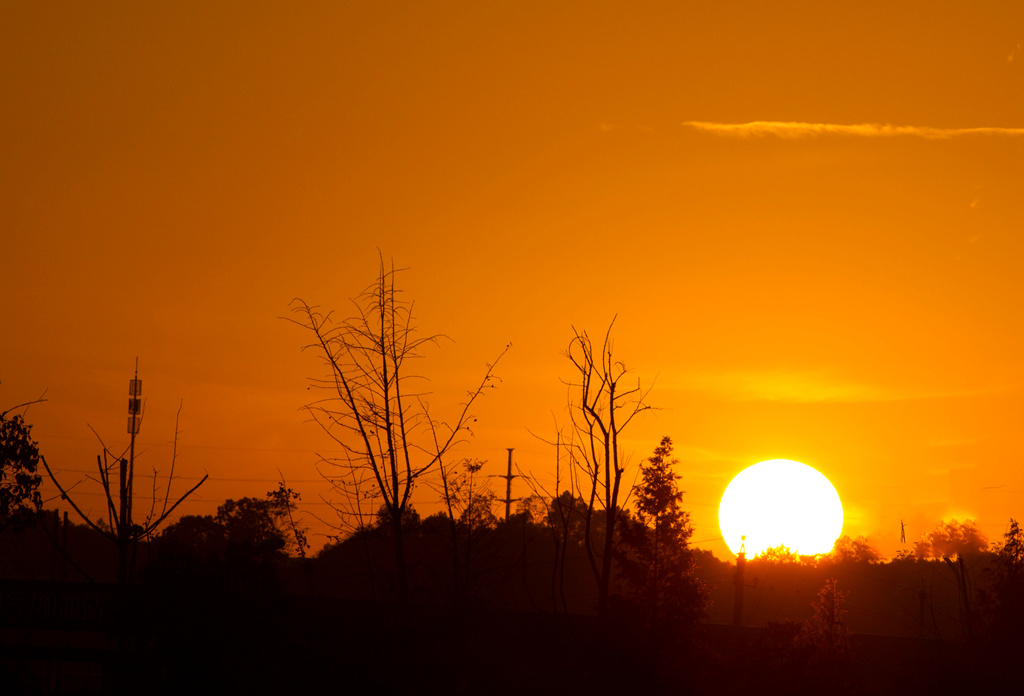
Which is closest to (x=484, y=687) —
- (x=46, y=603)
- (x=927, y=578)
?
(x=46, y=603)

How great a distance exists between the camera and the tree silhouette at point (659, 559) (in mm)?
21972

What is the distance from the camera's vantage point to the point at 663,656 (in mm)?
18406

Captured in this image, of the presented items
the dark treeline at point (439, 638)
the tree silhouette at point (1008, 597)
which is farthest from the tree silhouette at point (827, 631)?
the tree silhouette at point (1008, 597)

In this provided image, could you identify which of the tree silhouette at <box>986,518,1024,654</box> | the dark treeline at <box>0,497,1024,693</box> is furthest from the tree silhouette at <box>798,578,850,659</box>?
the tree silhouette at <box>986,518,1024,654</box>

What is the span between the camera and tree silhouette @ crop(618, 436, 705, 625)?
21972mm

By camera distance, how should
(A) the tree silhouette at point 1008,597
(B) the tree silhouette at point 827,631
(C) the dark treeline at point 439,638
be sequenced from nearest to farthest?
(C) the dark treeline at point 439,638
(B) the tree silhouette at point 827,631
(A) the tree silhouette at point 1008,597

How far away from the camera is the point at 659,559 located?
2439cm

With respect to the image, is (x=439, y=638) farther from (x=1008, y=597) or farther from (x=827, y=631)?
(x=1008, y=597)

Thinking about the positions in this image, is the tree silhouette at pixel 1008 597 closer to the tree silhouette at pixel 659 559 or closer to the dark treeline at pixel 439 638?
the dark treeline at pixel 439 638

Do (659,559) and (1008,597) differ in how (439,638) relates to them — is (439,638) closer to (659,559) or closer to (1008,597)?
(659,559)

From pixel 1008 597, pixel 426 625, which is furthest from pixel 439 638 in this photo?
pixel 1008 597

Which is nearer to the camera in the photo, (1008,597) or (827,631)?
(827,631)

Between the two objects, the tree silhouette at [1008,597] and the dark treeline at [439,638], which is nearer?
the dark treeline at [439,638]

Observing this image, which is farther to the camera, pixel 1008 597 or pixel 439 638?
pixel 1008 597
